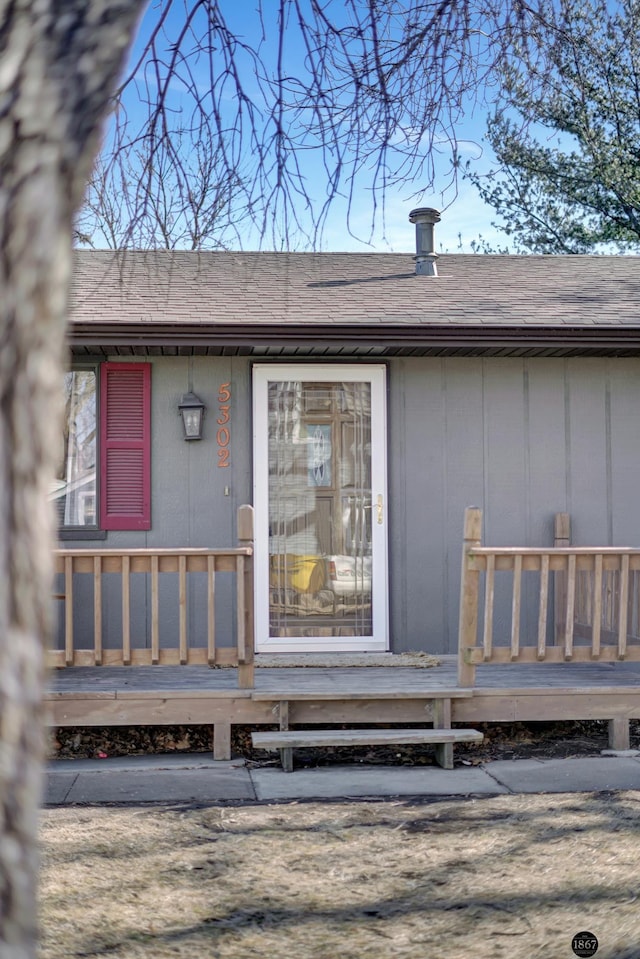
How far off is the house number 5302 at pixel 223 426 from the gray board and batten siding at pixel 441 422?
45 mm

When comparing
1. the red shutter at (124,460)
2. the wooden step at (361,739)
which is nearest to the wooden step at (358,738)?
the wooden step at (361,739)

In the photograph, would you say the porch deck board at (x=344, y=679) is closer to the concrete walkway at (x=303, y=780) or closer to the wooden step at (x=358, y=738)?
the wooden step at (x=358, y=738)

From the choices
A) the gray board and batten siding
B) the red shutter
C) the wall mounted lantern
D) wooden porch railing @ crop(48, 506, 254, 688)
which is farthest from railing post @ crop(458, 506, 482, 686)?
the red shutter

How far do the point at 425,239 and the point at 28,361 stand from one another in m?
8.30

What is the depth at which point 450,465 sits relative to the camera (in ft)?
24.4

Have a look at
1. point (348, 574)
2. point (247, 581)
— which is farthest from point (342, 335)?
point (247, 581)

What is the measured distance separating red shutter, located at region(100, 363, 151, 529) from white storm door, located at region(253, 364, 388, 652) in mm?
837

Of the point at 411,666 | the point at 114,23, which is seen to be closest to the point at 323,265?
the point at 411,666

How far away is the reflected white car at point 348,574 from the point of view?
24.2 feet

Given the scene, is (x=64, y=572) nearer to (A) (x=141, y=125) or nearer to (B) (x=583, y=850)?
(A) (x=141, y=125)

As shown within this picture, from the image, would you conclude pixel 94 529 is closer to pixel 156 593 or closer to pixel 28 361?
pixel 156 593

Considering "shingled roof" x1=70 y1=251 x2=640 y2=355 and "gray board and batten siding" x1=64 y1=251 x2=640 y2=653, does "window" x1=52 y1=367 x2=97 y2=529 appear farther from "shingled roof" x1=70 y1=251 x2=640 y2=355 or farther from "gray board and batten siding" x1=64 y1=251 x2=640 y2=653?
"shingled roof" x1=70 y1=251 x2=640 y2=355

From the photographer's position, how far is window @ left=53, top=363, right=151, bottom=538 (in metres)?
7.20

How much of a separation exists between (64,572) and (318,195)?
9.53 feet
